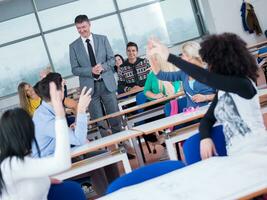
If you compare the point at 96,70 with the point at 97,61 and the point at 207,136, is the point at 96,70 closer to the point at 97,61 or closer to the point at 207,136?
the point at 97,61

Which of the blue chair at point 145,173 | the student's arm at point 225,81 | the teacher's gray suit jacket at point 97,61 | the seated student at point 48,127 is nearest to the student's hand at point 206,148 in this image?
the blue chair at point 145,173

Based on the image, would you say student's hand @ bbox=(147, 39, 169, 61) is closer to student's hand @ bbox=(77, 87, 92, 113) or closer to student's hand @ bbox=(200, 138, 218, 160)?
student's hand @ bbox=(200, 138, 218, 160)

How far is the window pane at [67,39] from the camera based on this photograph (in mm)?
9305

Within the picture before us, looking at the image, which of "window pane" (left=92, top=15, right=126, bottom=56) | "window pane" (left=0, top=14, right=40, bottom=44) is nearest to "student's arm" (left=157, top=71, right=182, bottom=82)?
"window pane" (left=92, top=15, right=126, bottom=56)

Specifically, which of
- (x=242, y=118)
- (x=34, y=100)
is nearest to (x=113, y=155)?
(x=242, y=118)

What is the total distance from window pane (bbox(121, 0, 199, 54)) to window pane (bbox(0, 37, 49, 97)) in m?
2.21

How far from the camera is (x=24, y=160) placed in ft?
5.68

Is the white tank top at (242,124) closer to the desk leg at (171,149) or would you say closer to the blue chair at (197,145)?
the blue chair at (197,145)

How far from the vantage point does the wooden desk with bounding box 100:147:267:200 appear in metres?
1.25

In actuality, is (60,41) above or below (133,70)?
above

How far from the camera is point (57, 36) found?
30.5ft

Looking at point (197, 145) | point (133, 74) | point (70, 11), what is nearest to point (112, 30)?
point (70, 11)

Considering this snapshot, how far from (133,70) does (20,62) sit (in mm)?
4322

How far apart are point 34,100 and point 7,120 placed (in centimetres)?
344
